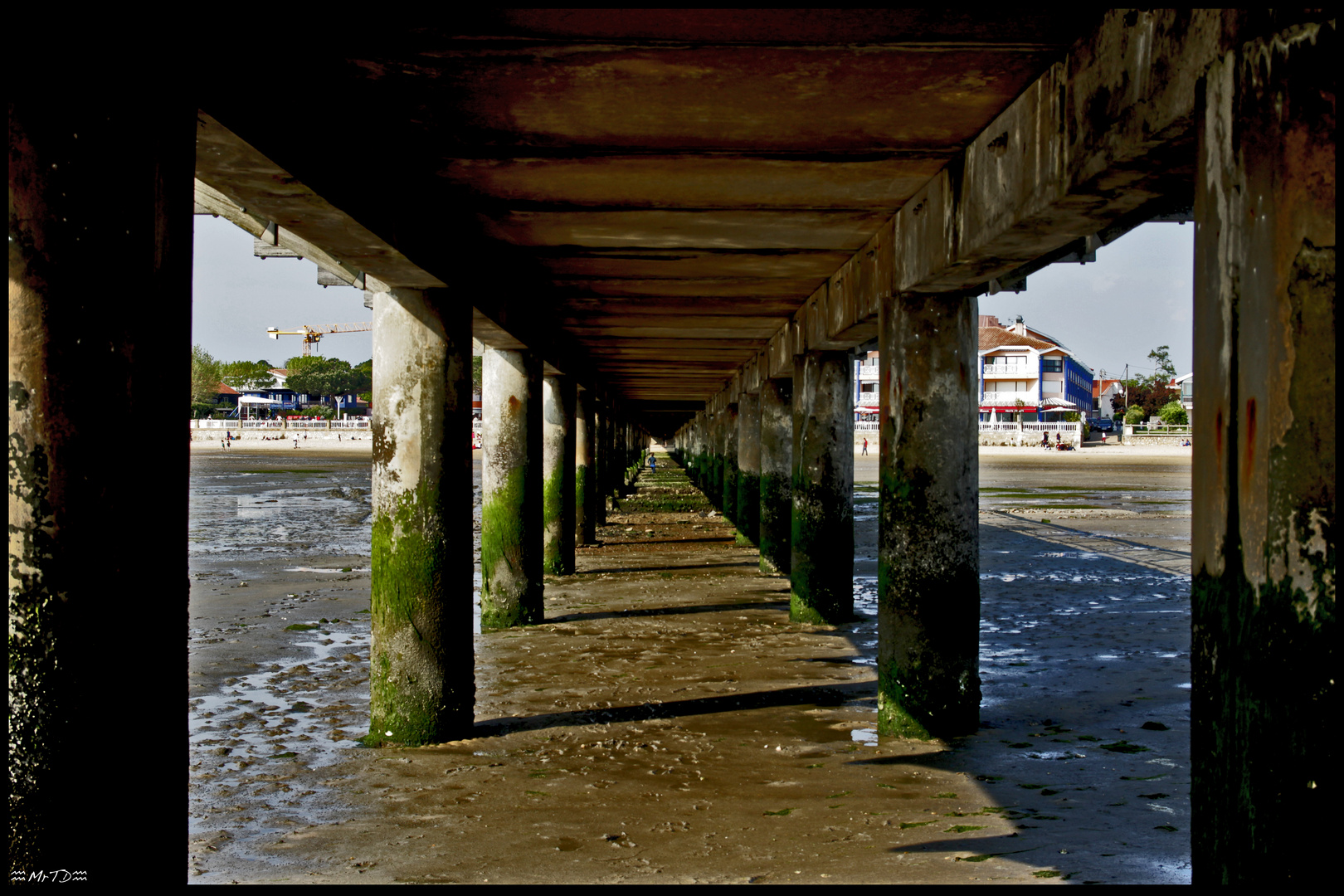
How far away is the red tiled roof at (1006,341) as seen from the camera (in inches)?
3359

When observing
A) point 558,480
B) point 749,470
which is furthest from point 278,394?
point 558,480

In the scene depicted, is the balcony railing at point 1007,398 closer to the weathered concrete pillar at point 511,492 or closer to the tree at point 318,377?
the tree at point 318,377

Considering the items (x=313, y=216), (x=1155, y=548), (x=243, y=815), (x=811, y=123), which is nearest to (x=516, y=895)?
(x=243, y=815)

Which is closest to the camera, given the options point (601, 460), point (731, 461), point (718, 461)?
point (731, 461)

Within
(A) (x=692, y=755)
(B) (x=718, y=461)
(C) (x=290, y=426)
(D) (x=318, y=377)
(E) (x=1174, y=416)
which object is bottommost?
(A) (x=692, y=755)

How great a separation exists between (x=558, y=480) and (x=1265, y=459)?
11767 millimetres

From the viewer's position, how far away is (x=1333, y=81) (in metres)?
2.16

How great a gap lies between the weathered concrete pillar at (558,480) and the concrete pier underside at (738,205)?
6.84 metres

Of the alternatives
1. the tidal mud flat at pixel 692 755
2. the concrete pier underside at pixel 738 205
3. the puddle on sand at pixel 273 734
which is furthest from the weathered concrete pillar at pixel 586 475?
the concrete pier underside at pixel 738 205

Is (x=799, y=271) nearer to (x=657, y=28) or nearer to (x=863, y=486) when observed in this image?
(x=657, y=28)

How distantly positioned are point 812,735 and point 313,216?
3.88m

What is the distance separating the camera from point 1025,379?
85312 millimetres

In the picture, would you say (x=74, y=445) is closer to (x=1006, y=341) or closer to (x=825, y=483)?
(x=825, y=483)

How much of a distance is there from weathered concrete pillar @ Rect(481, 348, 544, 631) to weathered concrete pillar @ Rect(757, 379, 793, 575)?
3751mm
